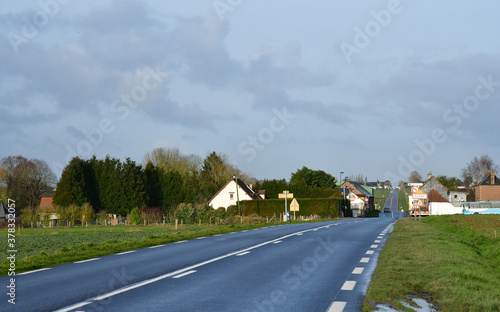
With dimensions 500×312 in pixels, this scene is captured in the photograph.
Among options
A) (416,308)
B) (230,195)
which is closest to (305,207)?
(230,195)

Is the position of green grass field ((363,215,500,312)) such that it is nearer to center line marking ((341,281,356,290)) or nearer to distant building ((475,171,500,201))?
center line marking ((341,281,356,290))

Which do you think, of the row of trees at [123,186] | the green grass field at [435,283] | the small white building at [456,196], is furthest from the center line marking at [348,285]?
the small white building at [456,196]

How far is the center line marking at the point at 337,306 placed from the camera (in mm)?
6762

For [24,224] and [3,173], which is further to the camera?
[3,173]

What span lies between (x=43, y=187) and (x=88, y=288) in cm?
8168

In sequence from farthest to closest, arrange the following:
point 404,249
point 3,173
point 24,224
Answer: point 3,173 → point 24,224 → point 404,249

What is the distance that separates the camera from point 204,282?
362 inches

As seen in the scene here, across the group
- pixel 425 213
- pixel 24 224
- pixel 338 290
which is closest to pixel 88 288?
pixel 338 290

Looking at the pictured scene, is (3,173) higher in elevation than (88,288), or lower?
higher

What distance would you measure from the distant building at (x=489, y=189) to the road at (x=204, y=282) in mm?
120681

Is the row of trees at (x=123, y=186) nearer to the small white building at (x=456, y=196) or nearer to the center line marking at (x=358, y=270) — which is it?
the center line marking at (x=358, y=270)

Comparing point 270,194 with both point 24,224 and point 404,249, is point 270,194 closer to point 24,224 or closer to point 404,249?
point 24,224

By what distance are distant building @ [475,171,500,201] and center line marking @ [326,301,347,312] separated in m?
128

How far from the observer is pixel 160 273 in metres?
10.4
